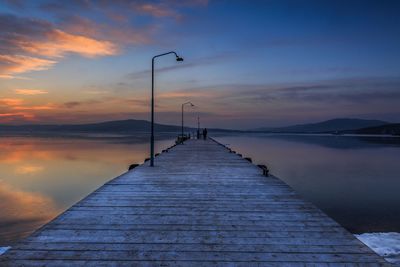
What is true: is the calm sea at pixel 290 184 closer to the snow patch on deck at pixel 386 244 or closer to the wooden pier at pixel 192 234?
the snow patch on deck at pixel 386 244

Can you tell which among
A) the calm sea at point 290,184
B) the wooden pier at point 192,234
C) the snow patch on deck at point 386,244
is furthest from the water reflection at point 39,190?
the snow patch on deck at point 386,244

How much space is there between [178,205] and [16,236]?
7.41 m

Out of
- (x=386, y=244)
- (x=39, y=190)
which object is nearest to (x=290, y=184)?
(x=386, y=244)

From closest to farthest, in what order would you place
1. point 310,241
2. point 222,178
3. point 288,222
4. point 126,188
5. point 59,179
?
1. point 310,241
2. point 288,222
3. point 126,188
4. point 222,178
5. point 59,179

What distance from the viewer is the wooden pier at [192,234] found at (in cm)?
532

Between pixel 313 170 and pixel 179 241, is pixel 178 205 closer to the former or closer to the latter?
pixel 179 241

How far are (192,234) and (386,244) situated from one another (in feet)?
23.1

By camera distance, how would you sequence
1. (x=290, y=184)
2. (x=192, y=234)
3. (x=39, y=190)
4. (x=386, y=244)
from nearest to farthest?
1. (x=192, y=234)
2. (x=386, y=244)
3. (x=39, y=190)
4. (x=290, y=184)

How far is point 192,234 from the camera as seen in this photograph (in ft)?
21.4

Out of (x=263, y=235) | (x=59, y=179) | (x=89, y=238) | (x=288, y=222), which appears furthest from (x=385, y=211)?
(x=59, y=179)

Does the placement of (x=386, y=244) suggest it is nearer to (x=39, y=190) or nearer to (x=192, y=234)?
(x=192, y=234)

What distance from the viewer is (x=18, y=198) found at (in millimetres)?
19547

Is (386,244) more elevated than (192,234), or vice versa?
(192,234)

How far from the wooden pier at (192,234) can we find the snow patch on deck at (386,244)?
263 centimetres
